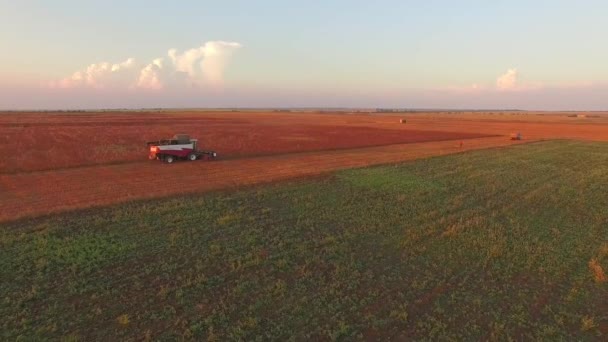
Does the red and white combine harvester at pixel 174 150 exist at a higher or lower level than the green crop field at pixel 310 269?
higher

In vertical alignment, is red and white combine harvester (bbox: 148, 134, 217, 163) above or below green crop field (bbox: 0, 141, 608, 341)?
above

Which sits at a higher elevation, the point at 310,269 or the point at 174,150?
the point at 174,150

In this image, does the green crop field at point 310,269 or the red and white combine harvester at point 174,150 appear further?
the red and white combine harvester at point 174,150

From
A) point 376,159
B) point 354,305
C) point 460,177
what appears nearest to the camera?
point 354,305

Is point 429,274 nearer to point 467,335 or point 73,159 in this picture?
point 467,335

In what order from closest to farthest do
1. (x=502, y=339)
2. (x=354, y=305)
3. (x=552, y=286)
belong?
1. (x=502, y=339)
2. (x=354, y=305)
3. (x=552, y=286)

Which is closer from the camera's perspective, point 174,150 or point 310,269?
point 310,269

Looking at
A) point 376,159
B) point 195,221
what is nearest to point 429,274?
point 195,221

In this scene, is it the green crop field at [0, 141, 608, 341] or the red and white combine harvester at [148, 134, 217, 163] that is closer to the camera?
the green crop field at [0, 141, 608, 341]
